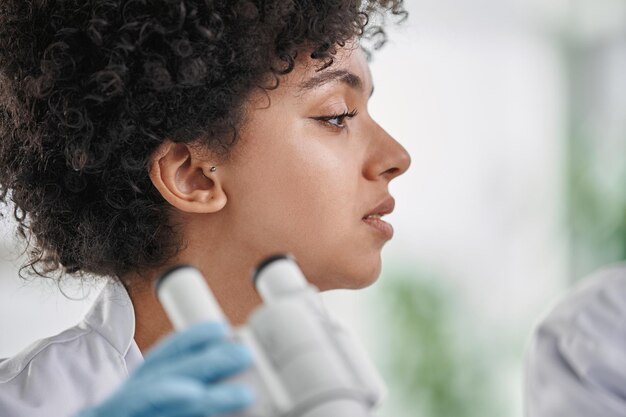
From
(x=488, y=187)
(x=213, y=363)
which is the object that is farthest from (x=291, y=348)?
(x=488, y=187)

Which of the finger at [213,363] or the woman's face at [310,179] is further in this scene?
the woman's face at [310,179]

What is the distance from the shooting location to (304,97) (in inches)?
47.5

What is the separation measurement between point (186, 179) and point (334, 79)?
25 cm

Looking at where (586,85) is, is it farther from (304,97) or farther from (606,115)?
(304,97)

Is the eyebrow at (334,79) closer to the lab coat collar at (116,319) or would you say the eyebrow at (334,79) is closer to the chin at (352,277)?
the chin at (352,277)

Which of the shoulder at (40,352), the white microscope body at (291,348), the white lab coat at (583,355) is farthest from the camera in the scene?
the shoulder at (40,352)

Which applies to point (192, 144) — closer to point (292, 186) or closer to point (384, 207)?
point (292, 186)

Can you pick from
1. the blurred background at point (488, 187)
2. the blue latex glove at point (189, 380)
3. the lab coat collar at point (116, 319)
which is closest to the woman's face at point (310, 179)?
the lab coat collar at point (116, 319)

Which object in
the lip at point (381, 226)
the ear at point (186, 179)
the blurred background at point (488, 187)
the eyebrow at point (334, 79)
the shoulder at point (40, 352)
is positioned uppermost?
the eyebrow at point (334, 79)

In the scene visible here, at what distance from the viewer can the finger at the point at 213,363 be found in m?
0.66

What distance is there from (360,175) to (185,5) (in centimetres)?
33

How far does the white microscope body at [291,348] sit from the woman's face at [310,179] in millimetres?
484

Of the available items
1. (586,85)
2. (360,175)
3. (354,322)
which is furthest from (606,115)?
(360,175)

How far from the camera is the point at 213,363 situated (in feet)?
2.18
